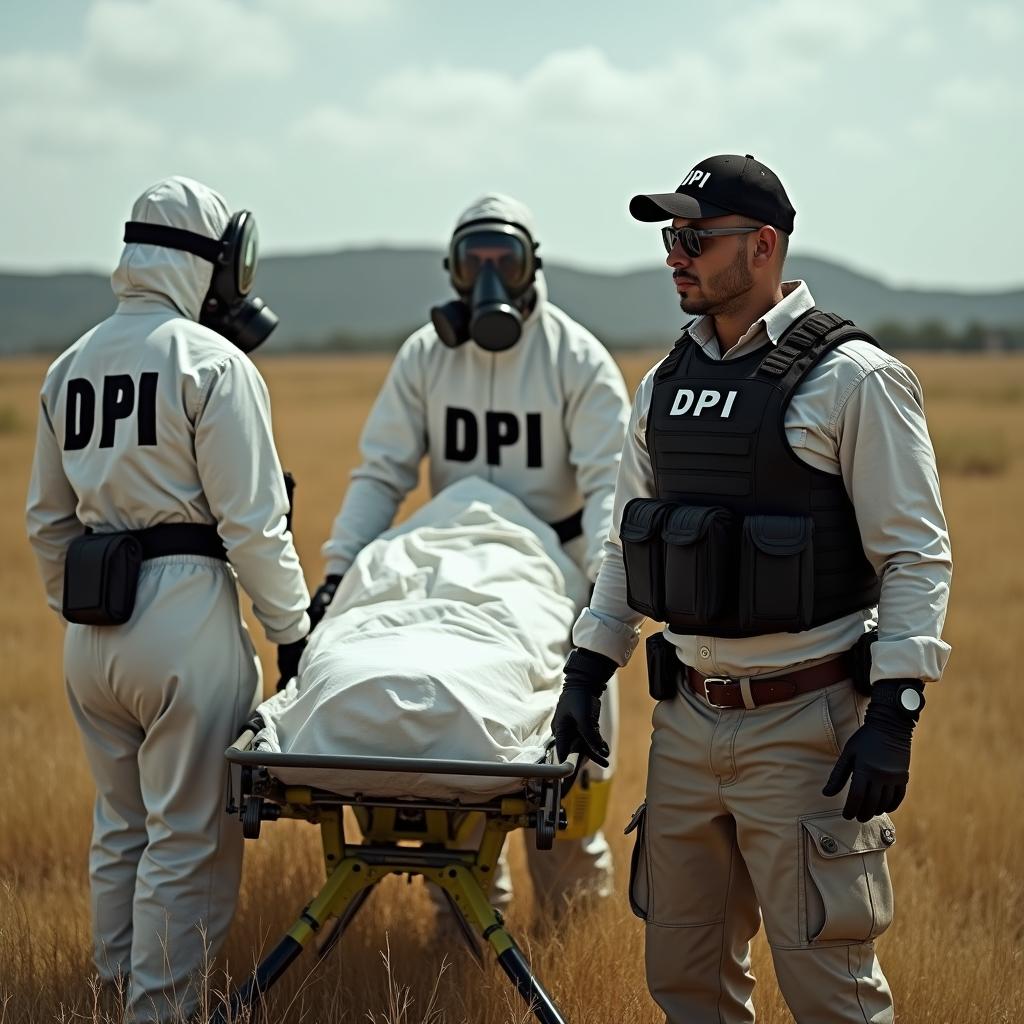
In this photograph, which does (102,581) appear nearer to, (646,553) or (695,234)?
(646,553)

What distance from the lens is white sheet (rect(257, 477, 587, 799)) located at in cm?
318

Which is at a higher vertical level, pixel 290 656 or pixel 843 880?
pixel 290 656

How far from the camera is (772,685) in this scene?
312 cm

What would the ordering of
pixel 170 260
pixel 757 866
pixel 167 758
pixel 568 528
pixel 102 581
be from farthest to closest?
pixel 568 528 < pixel 170 260 < pixel 167 758 < pixel 102 581 < pixel 757 866

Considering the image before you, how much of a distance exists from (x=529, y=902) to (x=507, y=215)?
2651mm

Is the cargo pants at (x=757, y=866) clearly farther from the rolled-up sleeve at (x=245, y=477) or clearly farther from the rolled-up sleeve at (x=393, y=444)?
the rolled-up sleeve at (x=393, y=444)

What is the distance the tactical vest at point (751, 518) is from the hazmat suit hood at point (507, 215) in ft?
6.46

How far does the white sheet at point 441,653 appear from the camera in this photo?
10.4ft

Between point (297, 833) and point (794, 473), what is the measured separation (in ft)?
Answer: 9.45

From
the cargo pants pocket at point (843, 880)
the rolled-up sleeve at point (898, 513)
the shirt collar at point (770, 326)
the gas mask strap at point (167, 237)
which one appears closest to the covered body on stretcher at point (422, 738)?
the cargo pants pocket at point (843, 880)

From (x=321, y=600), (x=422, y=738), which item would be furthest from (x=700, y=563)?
(x=321, y=600)

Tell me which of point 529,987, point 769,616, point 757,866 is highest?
point 769,616

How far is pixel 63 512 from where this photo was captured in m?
4.02

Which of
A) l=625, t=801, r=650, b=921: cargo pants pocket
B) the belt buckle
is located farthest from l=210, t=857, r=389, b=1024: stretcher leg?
the belt buckle
